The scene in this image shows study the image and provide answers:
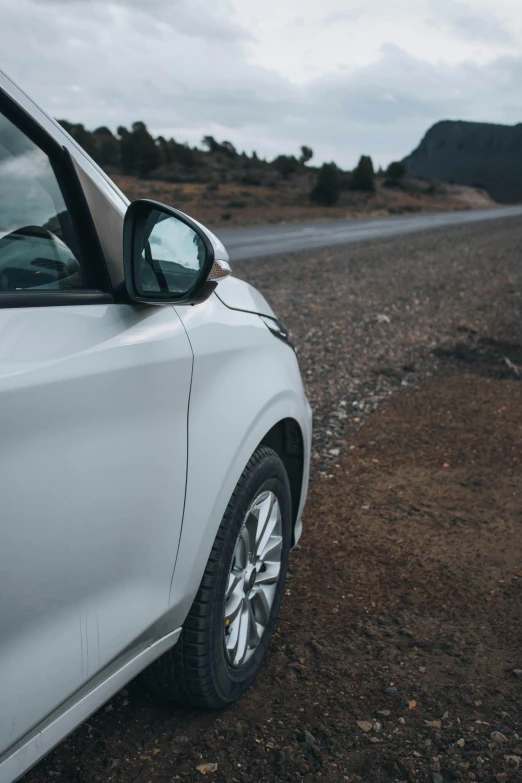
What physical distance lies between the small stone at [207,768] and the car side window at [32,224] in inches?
58.6

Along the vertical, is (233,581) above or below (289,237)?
above

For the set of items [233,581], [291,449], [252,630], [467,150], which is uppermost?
[467,150]

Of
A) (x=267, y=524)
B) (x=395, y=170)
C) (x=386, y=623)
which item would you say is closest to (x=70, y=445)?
(x=267, y=524)

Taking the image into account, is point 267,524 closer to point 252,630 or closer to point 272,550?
point 272,550

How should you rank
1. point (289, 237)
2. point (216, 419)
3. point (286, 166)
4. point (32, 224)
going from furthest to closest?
point (286, 166) < point (289, 237) < point (216, 419) < point (32, 224)

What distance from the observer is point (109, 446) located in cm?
163

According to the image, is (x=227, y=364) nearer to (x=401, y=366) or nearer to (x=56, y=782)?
(x=56, y=782)

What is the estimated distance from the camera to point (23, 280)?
165cm

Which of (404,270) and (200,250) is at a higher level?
(200,250)

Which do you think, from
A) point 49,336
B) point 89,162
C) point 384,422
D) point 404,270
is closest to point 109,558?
point 49,336

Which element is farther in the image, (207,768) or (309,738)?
(309,738)

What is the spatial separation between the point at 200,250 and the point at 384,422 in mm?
4038

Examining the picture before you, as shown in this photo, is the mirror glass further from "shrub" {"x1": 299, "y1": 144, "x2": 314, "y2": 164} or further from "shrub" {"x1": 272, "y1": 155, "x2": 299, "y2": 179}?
"shrub" {"x1": 299, "y1": 144, "x2": 314, "y2": 164}

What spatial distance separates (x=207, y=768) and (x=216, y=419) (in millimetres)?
1076
